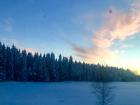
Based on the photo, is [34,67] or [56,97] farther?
[34,67]

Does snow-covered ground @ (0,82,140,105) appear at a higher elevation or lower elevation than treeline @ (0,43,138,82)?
lower

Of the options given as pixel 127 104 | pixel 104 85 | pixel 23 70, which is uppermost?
pixel 23 70

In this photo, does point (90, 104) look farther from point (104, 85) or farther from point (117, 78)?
point (117, 78)

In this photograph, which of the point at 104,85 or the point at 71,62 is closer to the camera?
the point at 104,85

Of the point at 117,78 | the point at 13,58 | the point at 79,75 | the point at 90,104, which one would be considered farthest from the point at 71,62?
the point at 90,104

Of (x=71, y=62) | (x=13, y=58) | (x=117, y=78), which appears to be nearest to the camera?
(x=13, y=58)

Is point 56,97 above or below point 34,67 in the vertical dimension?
below

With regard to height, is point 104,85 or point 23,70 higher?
point 23,70

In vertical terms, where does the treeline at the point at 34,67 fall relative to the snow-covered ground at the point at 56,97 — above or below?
above

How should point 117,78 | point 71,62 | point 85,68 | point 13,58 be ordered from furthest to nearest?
point 117,78, point 85,68, point 71,62, point 13,58

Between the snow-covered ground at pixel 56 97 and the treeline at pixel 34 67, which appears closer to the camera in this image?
the snow-covered ground at pixel 56 97

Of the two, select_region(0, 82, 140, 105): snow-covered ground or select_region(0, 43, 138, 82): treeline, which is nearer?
select_region(0, 82, 140, 105): snow-covered ground

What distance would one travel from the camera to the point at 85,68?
452 ft

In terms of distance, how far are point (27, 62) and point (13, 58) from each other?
857 cm
